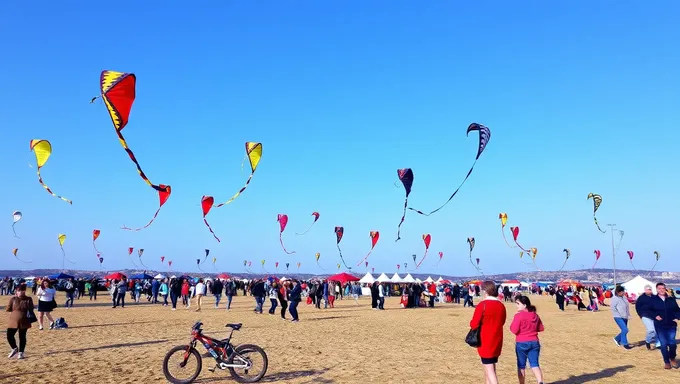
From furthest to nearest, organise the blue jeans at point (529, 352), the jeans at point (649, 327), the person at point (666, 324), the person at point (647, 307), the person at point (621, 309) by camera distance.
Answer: the person at point (621, 309), the jeans at point (649, 327), the person at point (647, 307), the person at point (666, 324), the blue jeans at point (529, 352)

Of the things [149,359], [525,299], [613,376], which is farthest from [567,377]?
[149,359]

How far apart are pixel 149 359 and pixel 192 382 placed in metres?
2.78

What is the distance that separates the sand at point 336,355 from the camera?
8.76 metres

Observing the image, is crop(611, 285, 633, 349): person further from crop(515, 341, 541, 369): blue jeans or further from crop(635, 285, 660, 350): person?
crop(515, 341, 541, 369): blue jeans

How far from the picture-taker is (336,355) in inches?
441

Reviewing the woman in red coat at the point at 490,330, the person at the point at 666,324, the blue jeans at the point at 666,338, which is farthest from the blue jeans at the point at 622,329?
the woman in red coat at the point at 490,330

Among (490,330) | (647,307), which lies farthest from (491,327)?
(647,307)

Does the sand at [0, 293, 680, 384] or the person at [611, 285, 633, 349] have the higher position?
the person at [611, 285, 633, 349]

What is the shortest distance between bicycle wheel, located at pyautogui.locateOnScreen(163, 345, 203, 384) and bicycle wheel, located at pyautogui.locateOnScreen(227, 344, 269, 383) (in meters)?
0.58

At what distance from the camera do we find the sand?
876 cm

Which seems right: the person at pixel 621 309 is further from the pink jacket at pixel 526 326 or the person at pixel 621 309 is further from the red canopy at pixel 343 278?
the red canopy at pixel 343 278

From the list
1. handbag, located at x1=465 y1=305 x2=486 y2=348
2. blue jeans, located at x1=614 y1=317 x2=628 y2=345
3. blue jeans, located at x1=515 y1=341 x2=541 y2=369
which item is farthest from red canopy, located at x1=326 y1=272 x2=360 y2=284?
handbag, located at x1=465 y1=305 x2=486 y2=348

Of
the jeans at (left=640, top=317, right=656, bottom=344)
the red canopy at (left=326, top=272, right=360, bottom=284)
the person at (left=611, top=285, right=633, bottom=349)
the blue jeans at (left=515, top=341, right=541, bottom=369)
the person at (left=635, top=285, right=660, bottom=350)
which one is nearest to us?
the blue jeans at (left=515, top=341, right=541, bottom=369)

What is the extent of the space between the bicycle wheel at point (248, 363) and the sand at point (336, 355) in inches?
9.7
